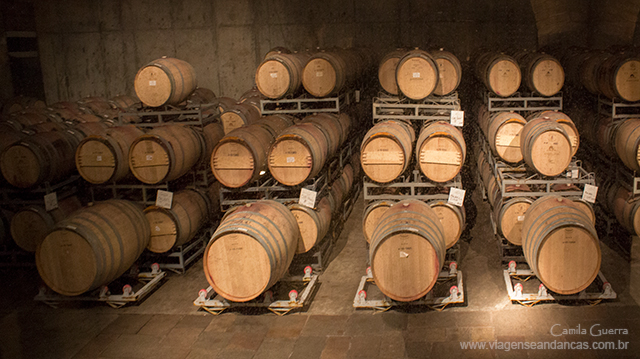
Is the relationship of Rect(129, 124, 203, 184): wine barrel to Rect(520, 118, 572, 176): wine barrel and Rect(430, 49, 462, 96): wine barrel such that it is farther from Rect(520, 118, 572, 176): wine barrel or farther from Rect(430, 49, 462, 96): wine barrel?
Rect(520, 118, 572, 176): wine barrel

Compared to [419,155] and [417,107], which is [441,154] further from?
[417,107]

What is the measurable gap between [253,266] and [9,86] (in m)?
10.3

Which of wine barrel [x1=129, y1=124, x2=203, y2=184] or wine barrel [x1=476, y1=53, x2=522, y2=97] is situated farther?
wine barrel [x1=476, y1=53, x2=522, y2=97]

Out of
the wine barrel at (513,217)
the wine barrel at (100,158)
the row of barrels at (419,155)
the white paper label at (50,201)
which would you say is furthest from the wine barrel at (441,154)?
the white paper label at (50,201)

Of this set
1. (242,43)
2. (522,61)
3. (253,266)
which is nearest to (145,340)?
(253,266)

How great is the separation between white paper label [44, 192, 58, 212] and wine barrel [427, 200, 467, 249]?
4.96 metres

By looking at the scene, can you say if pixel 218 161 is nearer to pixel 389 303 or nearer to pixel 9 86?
pixel 389 303

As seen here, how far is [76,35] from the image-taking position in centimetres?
1297

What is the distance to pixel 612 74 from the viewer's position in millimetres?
6727

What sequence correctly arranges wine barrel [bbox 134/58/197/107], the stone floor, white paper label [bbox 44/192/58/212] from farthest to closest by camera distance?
1. wine barrel [bbox 134/58/197/107]
2. white paper label [bbox 44/192/58/212]
3. the stone floor

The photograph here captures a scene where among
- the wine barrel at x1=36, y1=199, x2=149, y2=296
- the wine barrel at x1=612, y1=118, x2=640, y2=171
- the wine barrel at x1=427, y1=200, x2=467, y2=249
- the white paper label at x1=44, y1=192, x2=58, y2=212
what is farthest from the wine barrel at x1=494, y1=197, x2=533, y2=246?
the white paper label at x1=44, y1=192, x2=58, y2=212

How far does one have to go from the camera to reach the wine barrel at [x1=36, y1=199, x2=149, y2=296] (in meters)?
5.54

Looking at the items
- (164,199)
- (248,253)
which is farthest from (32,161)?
(248,253)

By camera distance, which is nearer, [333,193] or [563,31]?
[333,193]
